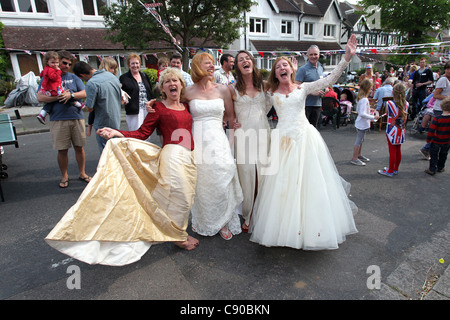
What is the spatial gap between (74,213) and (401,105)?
5.49 metres

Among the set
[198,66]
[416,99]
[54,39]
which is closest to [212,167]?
[198,66]

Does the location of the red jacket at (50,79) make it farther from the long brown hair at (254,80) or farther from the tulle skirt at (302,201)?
the tulle skirt at (302,201)

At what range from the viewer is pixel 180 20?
15.8 meters

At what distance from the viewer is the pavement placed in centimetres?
252

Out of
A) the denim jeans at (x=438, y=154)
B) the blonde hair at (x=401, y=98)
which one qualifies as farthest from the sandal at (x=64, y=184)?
the denim jeans at (x=438, y=154)

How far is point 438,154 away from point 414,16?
2780 centimetres

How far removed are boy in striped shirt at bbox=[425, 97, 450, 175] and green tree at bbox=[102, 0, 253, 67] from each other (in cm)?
1298

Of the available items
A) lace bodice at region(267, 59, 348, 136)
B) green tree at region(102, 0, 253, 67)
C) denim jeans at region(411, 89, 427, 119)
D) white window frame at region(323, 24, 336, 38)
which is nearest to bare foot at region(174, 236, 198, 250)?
lace bodice at region(267, 59, 348, 136)

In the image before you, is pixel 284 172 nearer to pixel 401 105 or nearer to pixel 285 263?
pixel 285 263

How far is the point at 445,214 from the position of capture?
3.86 m

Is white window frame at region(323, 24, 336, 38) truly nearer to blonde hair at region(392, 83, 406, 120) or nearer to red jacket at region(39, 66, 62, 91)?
blonde hair at region(392, 83, 406, 120)

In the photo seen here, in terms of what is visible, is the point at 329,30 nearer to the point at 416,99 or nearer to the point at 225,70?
the point at 416,99

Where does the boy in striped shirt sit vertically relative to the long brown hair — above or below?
below
